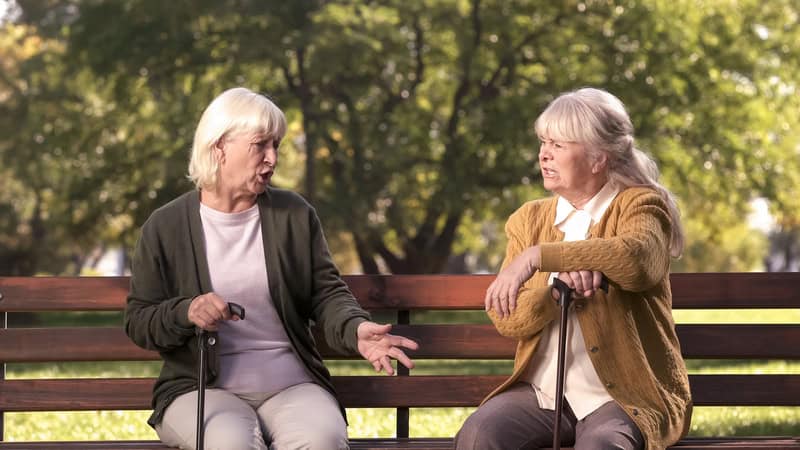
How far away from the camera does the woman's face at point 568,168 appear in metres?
4.56

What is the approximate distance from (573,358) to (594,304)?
219mm

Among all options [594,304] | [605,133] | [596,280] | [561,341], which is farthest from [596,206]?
[561,341]

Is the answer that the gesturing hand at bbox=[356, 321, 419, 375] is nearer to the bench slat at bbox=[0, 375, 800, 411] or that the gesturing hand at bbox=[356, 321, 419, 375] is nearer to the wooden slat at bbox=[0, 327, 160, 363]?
the bench slat at bbox=[0, 375, 800, 411]

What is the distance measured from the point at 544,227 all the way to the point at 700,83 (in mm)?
20354

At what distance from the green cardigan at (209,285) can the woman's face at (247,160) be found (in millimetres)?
152

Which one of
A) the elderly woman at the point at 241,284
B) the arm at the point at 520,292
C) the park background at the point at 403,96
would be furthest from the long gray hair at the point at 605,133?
the park background at the point at 403,96

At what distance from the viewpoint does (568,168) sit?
4.57 meters

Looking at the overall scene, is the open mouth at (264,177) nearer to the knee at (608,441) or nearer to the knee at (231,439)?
the knee at (231,439)

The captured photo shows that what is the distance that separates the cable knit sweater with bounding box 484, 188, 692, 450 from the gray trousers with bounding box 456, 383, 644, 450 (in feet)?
0.20

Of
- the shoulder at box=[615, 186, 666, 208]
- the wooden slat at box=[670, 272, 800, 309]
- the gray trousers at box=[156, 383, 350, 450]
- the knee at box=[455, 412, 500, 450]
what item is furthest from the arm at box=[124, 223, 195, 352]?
the wooden slat at box=[670, 272, 800, 309]

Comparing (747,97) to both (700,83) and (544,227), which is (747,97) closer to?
(700,83)

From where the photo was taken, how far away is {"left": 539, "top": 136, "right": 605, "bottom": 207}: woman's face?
456cm

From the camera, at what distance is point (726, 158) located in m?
24.3

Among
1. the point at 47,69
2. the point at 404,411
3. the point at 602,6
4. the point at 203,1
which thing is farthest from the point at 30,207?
the point at 404,411
